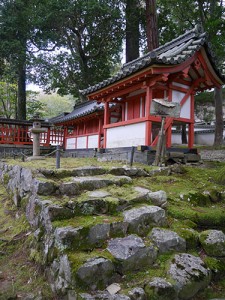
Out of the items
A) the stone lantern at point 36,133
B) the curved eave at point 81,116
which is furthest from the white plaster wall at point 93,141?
the stone lantern at point 36,133

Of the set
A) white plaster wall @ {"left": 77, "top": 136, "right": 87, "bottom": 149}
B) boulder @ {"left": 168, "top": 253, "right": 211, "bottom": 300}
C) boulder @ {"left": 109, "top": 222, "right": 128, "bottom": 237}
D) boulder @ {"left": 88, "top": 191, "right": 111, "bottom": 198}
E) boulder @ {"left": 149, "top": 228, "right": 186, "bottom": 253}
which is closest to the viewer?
boulder @ {"left": 168, "top": 253, "right": 211, "bottom": 300}

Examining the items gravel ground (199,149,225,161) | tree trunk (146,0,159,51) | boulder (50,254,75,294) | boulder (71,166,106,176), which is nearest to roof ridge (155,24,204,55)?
tree trunk (146,0,159,51)

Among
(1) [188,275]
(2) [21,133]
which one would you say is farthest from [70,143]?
(1) [188,275]

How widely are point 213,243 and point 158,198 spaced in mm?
1269

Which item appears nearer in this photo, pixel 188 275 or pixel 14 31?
pixel 188 275

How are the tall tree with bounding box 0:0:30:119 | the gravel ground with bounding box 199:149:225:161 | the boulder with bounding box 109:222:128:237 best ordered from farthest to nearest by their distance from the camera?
the tall tree with bounding box 0:0:30:119 < the gravel ground with bounding box 199:149:225:161 < the boulder with bounding box 109:222:128:237

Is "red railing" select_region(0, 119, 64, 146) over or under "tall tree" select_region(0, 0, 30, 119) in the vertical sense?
under

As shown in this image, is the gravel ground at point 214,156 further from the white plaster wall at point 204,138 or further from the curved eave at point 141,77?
the white plaster wall at point 204,138

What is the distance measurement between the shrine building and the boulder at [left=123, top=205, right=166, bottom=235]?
359 centimetres

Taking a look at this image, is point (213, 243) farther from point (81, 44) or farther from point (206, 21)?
point (81, 44)

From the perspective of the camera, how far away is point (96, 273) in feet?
11.1

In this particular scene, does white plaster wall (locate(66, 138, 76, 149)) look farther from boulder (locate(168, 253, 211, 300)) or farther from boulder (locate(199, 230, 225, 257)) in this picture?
boulder (locate(168, 253, 211, 300))

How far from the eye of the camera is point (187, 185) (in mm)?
6168

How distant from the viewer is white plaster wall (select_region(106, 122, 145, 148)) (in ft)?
30.1
